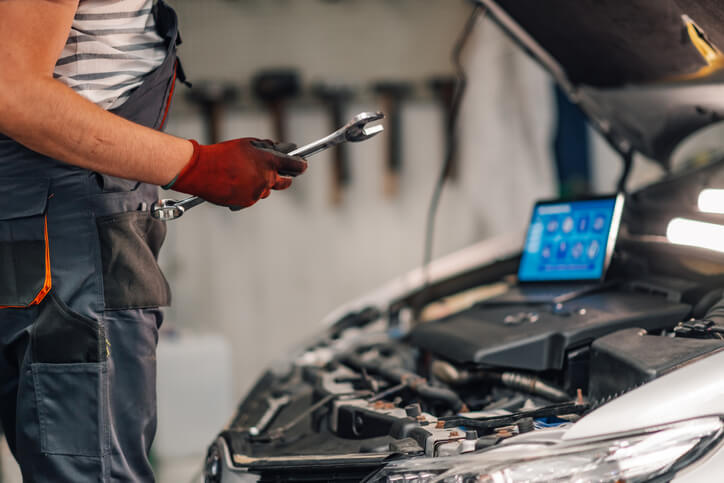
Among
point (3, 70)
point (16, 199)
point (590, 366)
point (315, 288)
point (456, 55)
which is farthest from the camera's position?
point (315, 288)

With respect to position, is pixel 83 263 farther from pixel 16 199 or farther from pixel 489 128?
pixel 489 128

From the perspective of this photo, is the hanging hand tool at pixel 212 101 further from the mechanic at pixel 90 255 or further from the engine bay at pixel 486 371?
the mechanic at pixel 90 255

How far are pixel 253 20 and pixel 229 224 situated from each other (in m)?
0.98

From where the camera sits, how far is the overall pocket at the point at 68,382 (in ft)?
2.94

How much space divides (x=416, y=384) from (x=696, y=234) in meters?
0.58

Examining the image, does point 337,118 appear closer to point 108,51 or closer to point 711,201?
point 711,201

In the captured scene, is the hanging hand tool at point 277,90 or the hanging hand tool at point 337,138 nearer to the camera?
the hanging hand tool at point 337,138

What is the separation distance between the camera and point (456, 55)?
159cm

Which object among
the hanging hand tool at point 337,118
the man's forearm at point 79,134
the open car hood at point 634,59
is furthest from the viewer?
the hanging hand tool at point 337,118

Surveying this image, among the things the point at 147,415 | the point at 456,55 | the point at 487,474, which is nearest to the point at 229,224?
the point at 456,55

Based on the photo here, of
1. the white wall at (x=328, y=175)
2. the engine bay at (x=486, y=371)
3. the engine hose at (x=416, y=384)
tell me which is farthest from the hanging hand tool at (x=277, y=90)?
the engine hose at (x=416, y=384)

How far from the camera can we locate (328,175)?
11.7 ft

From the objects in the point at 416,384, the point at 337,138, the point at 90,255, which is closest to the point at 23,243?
the point at 90,255

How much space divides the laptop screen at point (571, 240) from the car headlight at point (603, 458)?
60cm
